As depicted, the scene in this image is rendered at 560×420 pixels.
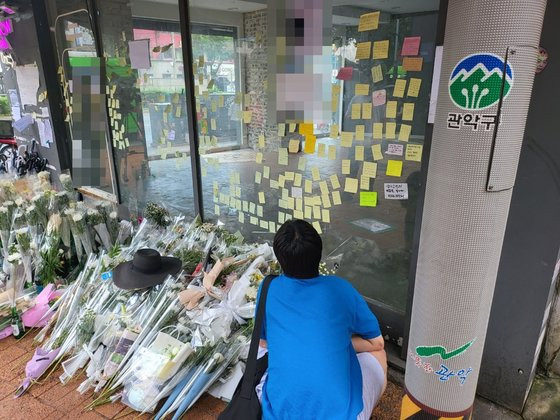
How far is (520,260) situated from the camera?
2240 mm

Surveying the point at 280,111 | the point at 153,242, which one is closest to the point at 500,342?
the point at 280,111

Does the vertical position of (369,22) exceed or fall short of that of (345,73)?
it exceeds it

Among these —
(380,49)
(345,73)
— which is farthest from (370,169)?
(380,49)

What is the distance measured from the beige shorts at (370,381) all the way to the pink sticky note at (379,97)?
1.67 m

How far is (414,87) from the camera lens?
257cm

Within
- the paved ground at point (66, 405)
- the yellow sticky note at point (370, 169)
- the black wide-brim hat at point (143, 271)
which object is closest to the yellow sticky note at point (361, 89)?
the yellow sticky note at point (370, 169)

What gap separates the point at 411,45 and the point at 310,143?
3.55 ft

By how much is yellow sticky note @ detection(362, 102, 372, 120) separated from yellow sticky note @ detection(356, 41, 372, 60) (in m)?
0.32

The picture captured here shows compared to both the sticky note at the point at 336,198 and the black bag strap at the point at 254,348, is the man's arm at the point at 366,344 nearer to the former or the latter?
the black bag strap at the point at 254,348

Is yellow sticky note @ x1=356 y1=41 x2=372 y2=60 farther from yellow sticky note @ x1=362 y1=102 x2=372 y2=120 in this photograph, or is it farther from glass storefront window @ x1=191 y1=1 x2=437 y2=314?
yellow sticky note @ x1=362 y1=102 x2=372 y2=120

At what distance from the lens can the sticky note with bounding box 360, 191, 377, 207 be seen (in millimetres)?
3025

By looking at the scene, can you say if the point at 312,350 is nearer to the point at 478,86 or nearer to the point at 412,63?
the point at 478,86

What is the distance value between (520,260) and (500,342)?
0.56 meters

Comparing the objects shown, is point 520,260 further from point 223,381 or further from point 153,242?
point 153,242
